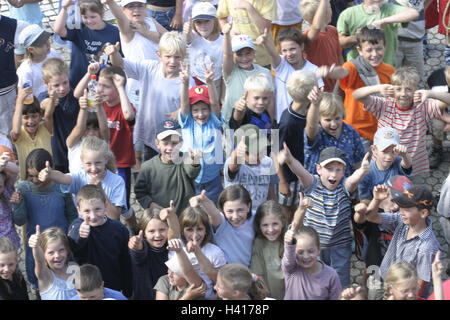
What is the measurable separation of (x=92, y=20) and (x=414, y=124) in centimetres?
331

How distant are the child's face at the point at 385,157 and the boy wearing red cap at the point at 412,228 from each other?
49 centimetres

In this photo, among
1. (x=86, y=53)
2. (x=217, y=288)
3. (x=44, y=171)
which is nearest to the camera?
(x=217, y=288)

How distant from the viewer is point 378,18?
8750mm

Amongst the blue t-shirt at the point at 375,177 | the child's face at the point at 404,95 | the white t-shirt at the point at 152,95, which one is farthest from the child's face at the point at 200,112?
the child's face at the point at 404,95

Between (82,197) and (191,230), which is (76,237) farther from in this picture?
(191,230)

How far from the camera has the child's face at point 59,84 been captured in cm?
771

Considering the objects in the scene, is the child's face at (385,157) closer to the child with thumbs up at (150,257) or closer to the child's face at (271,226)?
the child's face at (271,226)

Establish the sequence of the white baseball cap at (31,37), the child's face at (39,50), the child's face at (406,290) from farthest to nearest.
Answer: the child's face at (39,50), the white baseball cap at (31,37), the child's face at (406,290)

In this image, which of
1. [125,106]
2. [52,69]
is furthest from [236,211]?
[52,69]

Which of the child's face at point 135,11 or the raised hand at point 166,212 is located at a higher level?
the child's face at point 135,11

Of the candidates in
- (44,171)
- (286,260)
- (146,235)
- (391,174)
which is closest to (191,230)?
(146,235)

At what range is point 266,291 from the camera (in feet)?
19.4

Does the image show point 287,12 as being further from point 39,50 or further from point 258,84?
point 39,50

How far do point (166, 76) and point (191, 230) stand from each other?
6.99 feet
